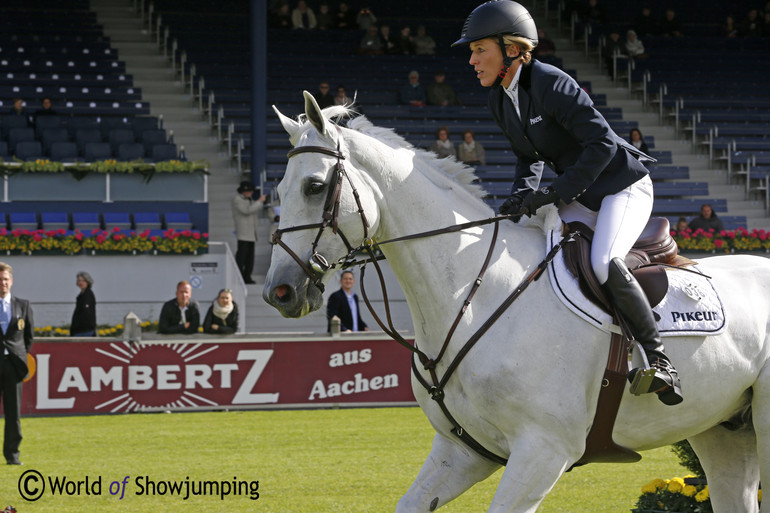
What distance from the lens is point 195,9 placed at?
1109 inches

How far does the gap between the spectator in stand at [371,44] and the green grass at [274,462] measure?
45.8ft

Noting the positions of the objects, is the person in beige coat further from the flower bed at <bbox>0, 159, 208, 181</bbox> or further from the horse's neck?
the horse's neck

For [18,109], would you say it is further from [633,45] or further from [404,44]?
[633,45]

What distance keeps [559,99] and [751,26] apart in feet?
90.4

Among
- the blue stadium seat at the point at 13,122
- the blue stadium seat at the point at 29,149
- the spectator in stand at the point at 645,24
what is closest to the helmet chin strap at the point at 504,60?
the blue stadium seat at the point at 29,149

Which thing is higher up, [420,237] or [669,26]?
[669,26]

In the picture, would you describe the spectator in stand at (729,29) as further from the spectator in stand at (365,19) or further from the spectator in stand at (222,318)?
the spectator in stand at (222,318)

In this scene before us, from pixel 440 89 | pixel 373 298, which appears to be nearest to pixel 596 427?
pixel 373 298

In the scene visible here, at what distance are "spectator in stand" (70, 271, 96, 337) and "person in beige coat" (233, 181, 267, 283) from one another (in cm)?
347

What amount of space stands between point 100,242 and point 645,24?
18000mm

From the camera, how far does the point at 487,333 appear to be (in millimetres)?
4465

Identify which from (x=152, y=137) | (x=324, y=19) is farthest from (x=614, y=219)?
(x=324, y=19)

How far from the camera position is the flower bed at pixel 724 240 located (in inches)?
754

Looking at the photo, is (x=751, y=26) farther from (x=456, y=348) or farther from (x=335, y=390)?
(x=456, y=348)
